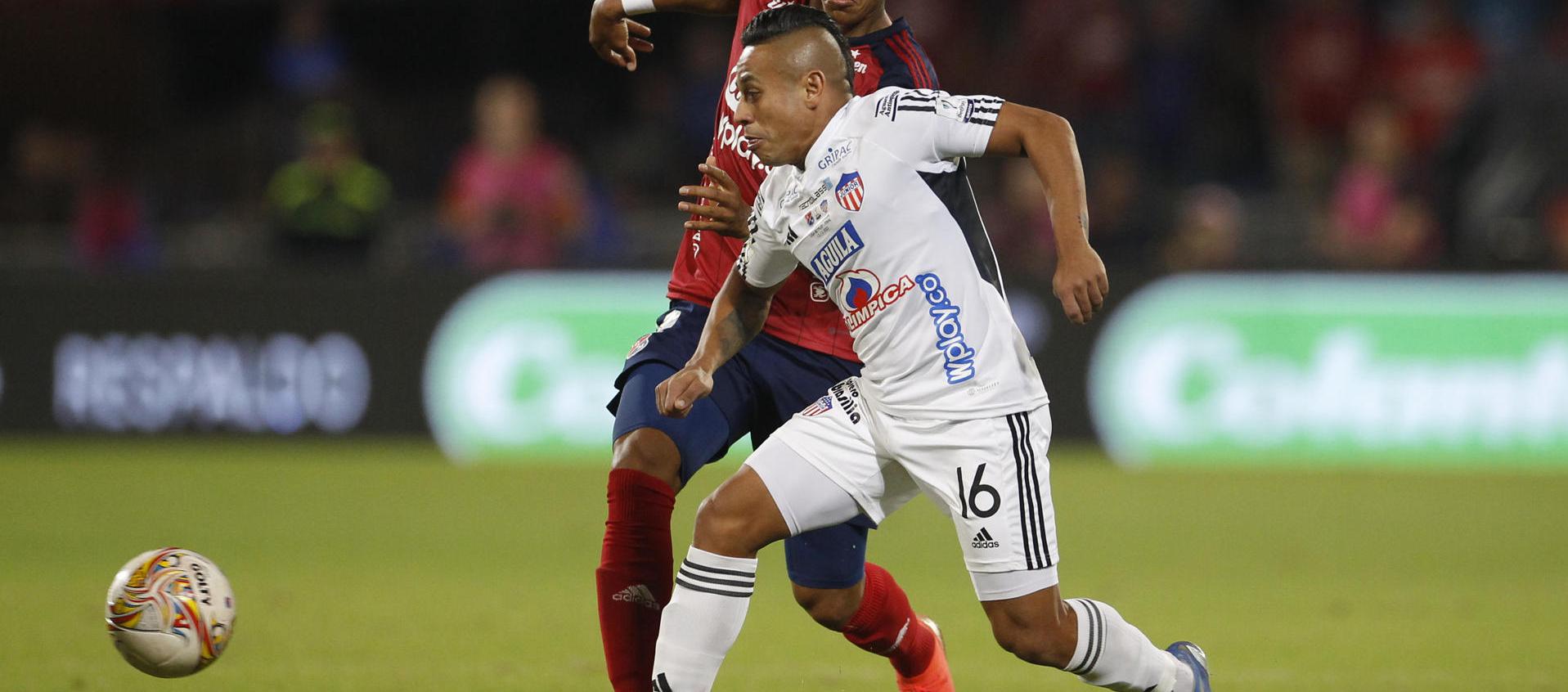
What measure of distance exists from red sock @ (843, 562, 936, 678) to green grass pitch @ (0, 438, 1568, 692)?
545 millimetres

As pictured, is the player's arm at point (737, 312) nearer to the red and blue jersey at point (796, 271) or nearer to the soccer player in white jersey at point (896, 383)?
the soccer player in white jersey at point (896, 383)

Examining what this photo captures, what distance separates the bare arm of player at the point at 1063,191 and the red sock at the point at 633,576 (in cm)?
123

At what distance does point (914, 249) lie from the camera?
435 centimetres

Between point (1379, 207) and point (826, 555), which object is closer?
point (826, 555)

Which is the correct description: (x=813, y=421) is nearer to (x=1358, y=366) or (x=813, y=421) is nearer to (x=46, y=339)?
(x=1358, y=366)

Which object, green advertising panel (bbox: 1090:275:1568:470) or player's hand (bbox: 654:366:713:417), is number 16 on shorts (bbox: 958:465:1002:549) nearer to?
player's hand (bbox: 654:366:713:417)

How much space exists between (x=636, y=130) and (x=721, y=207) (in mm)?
10885

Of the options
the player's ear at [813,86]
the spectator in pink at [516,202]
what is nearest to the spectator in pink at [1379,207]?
the spectator in pink at [516,202]

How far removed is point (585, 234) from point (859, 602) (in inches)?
316

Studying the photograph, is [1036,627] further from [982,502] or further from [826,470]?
[826,470]

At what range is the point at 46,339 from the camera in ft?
40.1

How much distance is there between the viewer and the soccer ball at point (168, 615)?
4.86 m

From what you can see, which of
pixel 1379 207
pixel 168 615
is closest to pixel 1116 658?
pixel 168 615

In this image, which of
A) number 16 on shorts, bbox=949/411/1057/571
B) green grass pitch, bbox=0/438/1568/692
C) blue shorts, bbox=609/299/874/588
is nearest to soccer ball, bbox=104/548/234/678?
green grass pitch, bbox=0/438/1568/692
